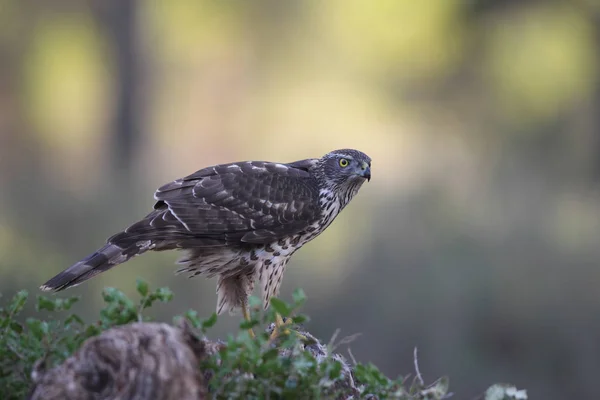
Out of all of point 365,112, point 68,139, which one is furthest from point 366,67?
point 68,139

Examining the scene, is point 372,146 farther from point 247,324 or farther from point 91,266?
point 247,324

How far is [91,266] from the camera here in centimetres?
430

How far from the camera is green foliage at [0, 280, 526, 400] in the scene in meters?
2.56

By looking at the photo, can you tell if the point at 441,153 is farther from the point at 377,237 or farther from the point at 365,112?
the point at 377,237

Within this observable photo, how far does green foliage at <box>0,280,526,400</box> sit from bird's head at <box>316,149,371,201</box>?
8.61 ft

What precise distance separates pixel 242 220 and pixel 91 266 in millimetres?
1053

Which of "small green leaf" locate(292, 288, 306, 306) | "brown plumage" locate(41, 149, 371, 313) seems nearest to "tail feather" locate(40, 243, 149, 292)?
"brown plumage" locate(41, 149, 371, 313)

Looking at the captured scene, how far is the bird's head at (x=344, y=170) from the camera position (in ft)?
17.6

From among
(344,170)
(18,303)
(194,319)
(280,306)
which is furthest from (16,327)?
(344,170)

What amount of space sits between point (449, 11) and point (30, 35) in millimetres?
9131

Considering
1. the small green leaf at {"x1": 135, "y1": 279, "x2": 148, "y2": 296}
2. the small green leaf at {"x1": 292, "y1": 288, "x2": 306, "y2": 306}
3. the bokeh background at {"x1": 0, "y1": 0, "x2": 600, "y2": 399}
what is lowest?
the bokeh background at {"x1": 0, "y1": 0, "x2": 600, "y2": 399}

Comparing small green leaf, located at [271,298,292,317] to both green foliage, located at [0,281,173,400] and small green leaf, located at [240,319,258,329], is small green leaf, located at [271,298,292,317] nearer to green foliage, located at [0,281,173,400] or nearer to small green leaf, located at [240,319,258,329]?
small green leaf, located at [240,319,258,329]

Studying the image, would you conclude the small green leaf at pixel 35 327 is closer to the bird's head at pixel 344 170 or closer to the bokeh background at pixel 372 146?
the bird's head at pixel 344 170

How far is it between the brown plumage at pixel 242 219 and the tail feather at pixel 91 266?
0.04m
